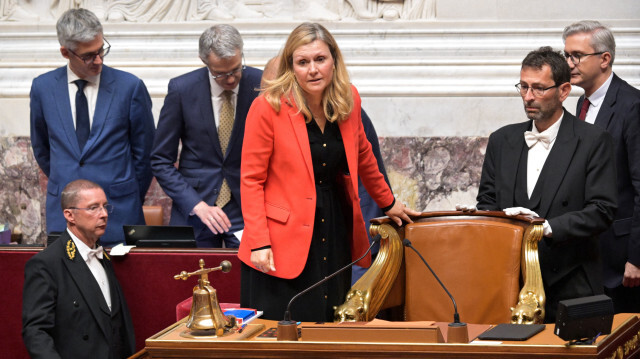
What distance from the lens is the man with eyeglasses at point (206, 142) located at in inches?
188

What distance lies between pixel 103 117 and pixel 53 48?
1438 millimetres

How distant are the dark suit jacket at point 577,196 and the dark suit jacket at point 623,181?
461 mm

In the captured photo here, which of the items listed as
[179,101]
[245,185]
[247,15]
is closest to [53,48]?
[247,15]

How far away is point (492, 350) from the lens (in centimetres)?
293

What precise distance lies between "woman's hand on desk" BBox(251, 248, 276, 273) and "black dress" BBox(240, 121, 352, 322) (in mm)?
92

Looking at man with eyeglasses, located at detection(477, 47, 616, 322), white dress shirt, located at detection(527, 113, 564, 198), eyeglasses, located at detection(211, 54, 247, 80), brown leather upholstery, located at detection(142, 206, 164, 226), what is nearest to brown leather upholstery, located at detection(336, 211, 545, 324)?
man with eyeglasses, located at detection(477, 47, 616, 322)

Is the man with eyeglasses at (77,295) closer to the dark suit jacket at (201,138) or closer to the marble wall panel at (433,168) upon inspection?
the dark suit jacket at (201,138)

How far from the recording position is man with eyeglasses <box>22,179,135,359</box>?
4.08m

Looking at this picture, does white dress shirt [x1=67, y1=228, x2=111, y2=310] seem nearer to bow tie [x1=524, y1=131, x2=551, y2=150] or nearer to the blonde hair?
the blonde hair

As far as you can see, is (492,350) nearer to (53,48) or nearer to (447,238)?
(447,238)

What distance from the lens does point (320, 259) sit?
12.1 feet

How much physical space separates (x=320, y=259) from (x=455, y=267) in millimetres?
634

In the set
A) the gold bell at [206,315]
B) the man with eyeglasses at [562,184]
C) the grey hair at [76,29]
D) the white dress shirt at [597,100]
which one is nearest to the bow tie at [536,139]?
the man with eyeglasses at [562,184]

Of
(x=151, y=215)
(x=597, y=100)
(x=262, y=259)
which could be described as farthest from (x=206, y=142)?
(x=597, y=100)
